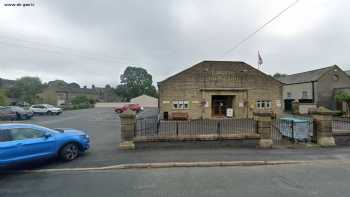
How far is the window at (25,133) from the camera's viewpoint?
6768mm

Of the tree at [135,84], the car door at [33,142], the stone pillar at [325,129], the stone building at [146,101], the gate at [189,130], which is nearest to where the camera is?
the car door at [33,142]

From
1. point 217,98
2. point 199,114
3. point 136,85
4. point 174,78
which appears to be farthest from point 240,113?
point 136,85

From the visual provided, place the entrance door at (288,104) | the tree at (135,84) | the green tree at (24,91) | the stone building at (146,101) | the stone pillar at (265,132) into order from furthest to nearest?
the tree at (135,84) → the stone building at (146,101) → the green tree at (24,91) → the entrance door at (288,104) → the stone pillar at (265,132)

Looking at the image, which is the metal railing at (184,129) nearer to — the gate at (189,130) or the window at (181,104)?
the gate at (189,130)

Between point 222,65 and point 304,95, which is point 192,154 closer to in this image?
point 222,65

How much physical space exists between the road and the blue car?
2.02ft

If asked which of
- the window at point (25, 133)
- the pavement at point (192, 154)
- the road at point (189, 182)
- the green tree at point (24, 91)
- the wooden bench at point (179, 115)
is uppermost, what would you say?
the green tree at point (24, 91)

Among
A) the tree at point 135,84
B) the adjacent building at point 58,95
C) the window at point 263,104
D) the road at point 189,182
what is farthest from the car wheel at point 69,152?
the tree at point 135,84

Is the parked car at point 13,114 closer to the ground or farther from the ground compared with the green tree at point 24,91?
closer to the ground

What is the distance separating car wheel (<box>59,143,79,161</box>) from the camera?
7.71m

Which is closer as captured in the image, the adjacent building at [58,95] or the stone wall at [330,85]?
the stone wall at [330,85]

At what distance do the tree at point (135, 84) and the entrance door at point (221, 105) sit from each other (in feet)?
208

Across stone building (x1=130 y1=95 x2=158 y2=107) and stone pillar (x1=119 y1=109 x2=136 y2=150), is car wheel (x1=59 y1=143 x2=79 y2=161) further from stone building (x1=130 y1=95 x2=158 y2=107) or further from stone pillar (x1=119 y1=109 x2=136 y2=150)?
stone building (x1=130 y1=95 x2=158 y2=107)

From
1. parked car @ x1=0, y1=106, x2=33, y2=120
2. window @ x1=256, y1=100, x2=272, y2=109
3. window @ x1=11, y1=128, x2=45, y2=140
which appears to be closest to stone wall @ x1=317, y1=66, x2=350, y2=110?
window @ x1=256, y1=100, x2=272, y2=109
